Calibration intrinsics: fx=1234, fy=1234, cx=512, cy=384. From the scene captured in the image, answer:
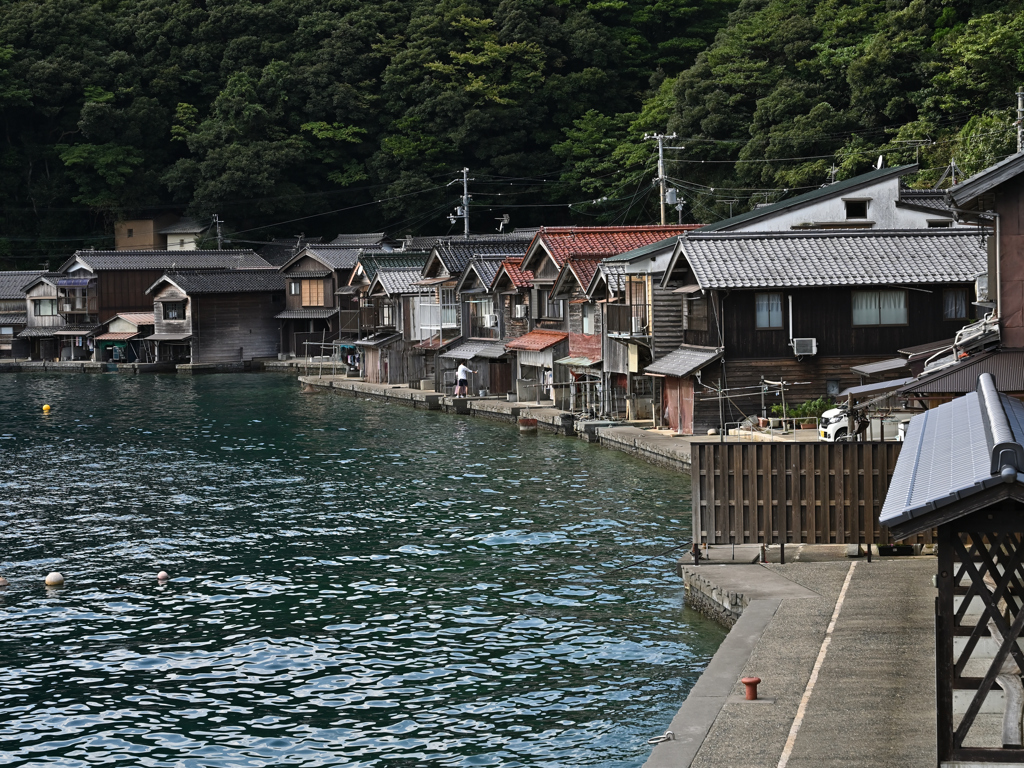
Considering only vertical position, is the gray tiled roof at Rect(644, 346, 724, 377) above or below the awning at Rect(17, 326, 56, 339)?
below

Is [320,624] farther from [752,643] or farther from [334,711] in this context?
[752,643]

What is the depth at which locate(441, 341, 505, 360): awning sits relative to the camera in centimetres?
6056

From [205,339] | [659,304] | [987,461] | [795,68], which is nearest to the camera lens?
[987,461]

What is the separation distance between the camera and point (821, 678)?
1536cm

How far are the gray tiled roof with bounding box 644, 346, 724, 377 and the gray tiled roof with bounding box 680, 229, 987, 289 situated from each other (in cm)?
250

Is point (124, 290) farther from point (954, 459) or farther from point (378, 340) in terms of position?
point (954, 459)

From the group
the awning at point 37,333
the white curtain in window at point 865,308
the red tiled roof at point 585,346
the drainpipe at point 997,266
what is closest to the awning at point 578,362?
the red tiled roof at point 585,346

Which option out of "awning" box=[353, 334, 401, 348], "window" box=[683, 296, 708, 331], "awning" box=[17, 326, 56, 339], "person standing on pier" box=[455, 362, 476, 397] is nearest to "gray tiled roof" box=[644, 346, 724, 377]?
"window" box=[683, 296, 708, 331]

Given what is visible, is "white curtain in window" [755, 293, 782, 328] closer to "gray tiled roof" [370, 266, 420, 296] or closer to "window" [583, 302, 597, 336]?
"window" [583, 302, 597, 336]

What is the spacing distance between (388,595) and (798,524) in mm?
7939

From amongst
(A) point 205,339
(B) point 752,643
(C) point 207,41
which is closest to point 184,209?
(C) point 207,41

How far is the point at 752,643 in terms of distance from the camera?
17.1m

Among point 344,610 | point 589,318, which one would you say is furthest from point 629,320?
point 344,610

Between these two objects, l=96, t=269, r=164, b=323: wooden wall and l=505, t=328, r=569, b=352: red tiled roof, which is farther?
l=96, t=269, r=164, b=323: wooden wall
